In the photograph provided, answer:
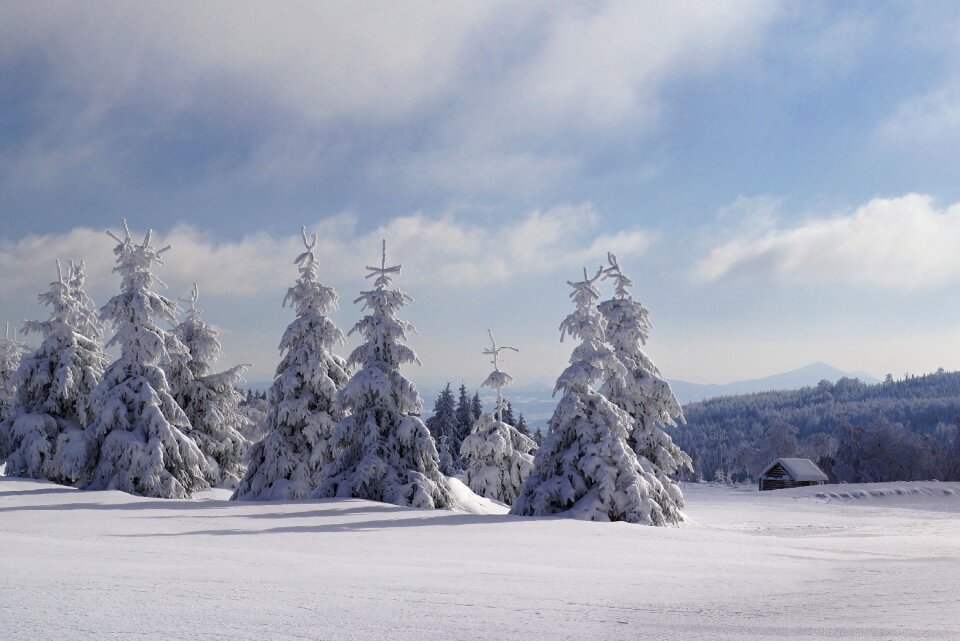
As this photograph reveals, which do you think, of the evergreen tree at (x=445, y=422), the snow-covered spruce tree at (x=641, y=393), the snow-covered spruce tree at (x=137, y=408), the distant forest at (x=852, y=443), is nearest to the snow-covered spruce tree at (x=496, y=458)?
the snow-covered spruce tree at (x=641, y=393)

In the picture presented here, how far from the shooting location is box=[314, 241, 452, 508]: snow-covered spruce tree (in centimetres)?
2453

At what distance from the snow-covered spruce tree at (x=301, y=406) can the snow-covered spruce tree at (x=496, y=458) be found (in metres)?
9.83

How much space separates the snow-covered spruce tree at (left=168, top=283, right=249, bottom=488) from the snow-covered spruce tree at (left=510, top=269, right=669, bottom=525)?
668 inches

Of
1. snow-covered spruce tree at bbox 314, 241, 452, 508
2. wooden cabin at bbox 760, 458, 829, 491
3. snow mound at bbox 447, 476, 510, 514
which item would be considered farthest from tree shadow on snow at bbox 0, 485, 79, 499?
wooden cabin at bbox 760, 458, 829, 491

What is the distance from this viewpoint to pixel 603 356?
24.3 metres

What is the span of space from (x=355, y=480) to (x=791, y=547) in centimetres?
1397

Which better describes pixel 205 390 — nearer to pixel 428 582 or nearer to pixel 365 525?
pixel 365 525

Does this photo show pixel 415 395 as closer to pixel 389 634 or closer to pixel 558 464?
pixel 558 464

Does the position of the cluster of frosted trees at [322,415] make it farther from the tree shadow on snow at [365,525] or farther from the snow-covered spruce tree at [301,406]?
the tree shadow on snow at [365,525]

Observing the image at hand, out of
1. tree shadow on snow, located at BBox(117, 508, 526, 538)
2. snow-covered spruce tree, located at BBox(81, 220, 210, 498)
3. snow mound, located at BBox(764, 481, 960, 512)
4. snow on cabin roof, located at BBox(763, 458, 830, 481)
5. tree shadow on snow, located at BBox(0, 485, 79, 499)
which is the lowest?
snow mound, located at BBox(764, 481, 960, 512)

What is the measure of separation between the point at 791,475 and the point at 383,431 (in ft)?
196

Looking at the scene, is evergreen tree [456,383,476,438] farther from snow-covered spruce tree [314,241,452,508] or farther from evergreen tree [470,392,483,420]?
snow-covered spruce tree [314,241,452,508]

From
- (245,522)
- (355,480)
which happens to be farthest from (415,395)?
(245,522)

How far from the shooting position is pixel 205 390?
3338cm
